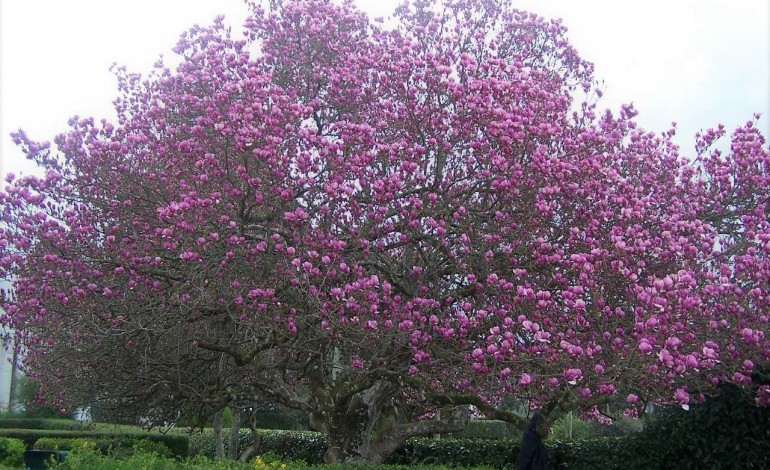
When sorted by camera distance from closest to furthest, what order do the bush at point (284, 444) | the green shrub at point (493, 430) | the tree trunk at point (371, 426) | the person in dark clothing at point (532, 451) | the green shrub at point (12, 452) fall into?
the person in dark clothing at point (532, 451)
the tree trunk at point (371, 426)
the green shrub at point (12, 452)
the bush at point (284, 444)
the green shrub at point (493, 430)

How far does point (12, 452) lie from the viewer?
1925 centimetres

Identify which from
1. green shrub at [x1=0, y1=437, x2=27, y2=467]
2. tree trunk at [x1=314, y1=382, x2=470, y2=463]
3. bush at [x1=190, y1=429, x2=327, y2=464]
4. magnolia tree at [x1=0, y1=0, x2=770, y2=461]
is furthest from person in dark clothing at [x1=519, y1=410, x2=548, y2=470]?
green shrub at [x1=0, y1=437, x2=27, y2=467]

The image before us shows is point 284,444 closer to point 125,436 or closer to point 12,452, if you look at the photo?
point 125,436

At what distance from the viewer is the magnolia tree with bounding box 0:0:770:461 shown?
912 cm

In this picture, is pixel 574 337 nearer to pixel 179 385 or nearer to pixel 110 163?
pixel 179 385

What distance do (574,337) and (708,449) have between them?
2924 mm

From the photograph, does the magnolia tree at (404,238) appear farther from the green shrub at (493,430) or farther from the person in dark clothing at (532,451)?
the green shrub at (493,430)

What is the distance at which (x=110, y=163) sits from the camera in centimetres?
1070

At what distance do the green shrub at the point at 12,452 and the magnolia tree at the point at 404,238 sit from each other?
8.92 meters

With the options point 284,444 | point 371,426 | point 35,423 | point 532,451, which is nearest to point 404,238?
point 532,451

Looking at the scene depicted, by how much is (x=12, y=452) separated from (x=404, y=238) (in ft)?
49.2

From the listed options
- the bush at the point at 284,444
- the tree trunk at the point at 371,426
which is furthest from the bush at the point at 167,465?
the bush at the point at 284,444

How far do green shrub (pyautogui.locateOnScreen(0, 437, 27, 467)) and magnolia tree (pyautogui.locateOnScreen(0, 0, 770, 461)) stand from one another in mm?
8917

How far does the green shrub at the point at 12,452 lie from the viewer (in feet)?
61.7
